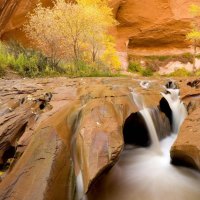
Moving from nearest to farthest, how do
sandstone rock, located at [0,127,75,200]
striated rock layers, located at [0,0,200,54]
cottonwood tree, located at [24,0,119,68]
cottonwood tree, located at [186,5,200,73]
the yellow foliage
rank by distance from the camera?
sandstone rock, located at [0,127,75,200]
cottonwood tree, located at [24,0,119,68]
the yellow foliage
cottonwood tree, located at [186,5,200,73]
striated rock layers, located at [0,0,200,54]

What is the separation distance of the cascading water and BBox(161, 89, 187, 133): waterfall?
1022mm

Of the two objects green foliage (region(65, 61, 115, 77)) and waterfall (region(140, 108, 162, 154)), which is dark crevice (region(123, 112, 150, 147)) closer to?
waterfall (region(140, 108, 162, 154))

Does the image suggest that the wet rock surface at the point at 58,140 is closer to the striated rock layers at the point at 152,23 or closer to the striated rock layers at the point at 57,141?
the striated rock layers at the point at 57,141

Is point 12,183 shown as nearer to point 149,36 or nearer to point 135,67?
point 135,67

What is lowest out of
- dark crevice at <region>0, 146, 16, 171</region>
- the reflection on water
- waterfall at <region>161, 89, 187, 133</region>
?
the reflection on water

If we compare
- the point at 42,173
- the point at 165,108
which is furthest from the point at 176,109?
the point at 42,173

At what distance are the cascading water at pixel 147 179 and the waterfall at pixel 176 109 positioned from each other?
102 centimetres

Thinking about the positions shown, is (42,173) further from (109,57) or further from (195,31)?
(195,31)

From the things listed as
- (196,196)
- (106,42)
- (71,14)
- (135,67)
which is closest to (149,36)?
(135,67)

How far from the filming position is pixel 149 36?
2358 cm

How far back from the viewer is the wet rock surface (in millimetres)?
3705

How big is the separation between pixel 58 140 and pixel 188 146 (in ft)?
5.93

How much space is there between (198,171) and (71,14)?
1146cm

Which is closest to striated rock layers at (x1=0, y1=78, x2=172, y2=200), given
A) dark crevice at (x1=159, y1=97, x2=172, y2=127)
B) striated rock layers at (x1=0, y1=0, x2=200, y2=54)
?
dark crevice at (x1=159, y1=97, x2=172, y2=127)
